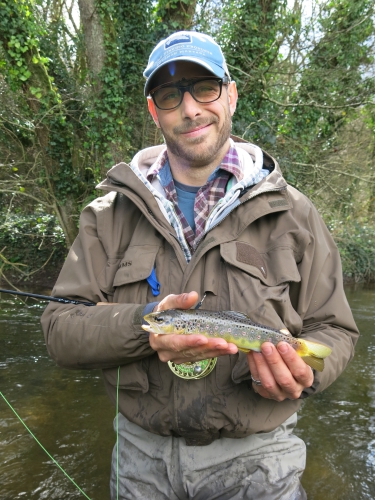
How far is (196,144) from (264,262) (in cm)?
84

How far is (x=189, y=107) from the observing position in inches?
106

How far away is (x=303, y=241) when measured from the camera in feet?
7.89

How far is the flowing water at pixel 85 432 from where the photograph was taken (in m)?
4.71

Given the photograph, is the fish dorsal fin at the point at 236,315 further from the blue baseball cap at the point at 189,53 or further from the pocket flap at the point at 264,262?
the blue baseball cap at the point at 189,53

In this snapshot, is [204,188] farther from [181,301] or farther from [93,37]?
[93,37]

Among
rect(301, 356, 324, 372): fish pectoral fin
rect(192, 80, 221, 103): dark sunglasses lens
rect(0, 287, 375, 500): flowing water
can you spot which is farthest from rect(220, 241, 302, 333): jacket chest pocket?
rect(0, 287, 375, 500): flowing water

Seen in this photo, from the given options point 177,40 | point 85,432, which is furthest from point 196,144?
point 85,432

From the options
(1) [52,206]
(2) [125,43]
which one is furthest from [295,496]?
(2) [125,43]

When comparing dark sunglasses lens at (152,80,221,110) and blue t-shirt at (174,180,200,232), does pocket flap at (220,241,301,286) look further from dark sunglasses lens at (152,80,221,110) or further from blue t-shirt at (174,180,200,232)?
dark sunglasses lens at (152,80,221,110)

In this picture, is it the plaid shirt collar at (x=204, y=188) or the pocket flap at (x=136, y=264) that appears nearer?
the pocket flap at (x=136, y=264)

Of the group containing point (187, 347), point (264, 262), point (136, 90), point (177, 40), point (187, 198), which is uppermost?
point (136, 90)

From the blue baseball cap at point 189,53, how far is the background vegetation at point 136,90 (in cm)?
754

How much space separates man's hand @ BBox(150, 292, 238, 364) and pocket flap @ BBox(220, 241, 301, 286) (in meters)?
0.44

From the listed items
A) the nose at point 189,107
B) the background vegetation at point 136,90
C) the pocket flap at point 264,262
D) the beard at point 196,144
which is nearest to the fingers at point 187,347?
the pocket flap at point 264,262
